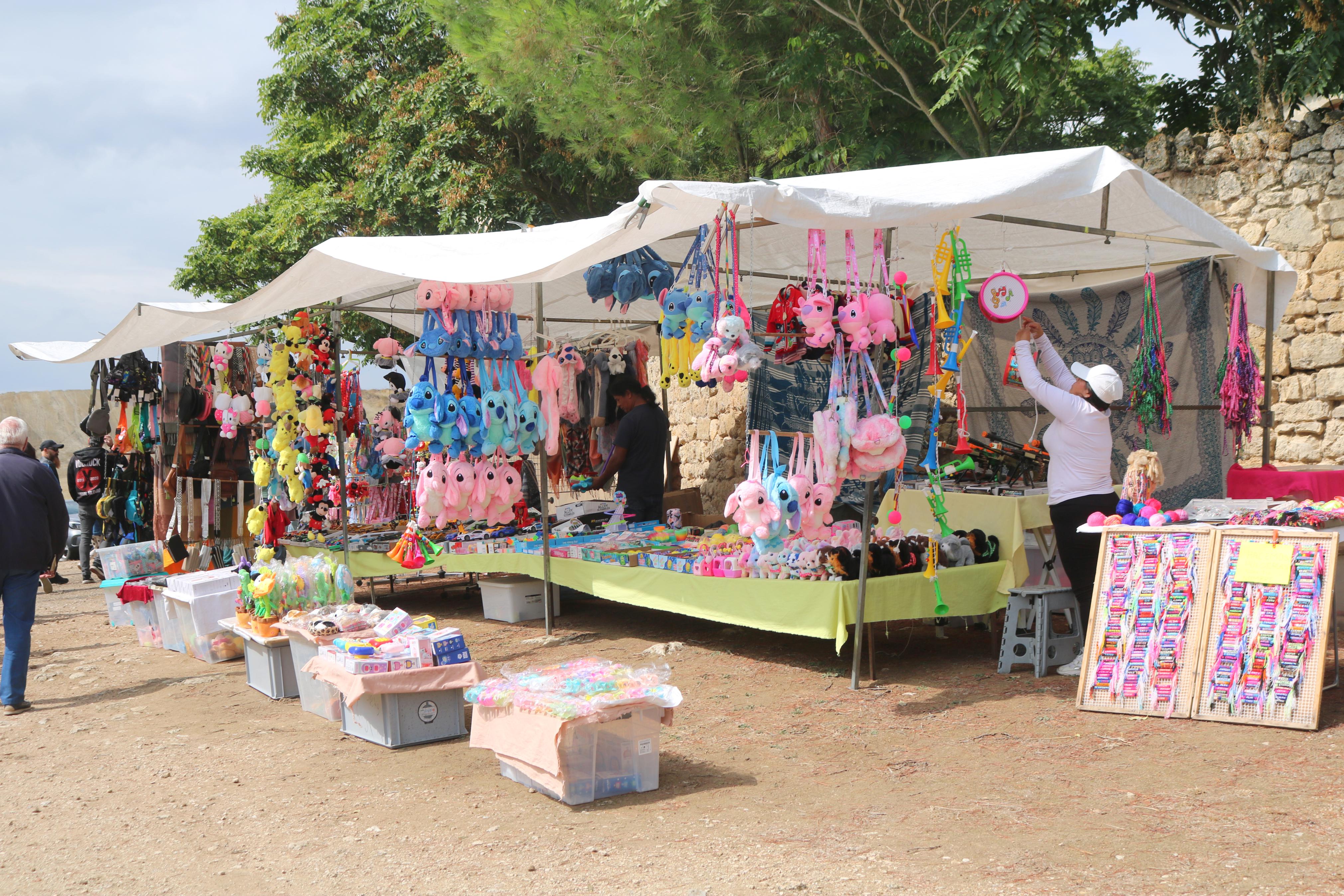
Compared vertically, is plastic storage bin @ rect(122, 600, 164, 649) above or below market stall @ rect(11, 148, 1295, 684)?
below

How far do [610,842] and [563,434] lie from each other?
533cm

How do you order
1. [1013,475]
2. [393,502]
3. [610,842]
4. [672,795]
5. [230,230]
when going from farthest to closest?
1. [230,230]
2. [393,502]
3. [1013,475]
4. [672,795]
5. [610,842]

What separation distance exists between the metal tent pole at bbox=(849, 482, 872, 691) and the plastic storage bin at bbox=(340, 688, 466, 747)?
1740 millimetres

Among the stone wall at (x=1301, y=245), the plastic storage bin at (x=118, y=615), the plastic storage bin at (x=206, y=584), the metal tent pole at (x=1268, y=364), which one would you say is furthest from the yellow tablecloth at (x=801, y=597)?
the plastic storage bin at (x=118, y=615)

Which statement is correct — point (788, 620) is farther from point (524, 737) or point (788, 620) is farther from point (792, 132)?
point (792, 132)

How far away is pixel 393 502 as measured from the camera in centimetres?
866

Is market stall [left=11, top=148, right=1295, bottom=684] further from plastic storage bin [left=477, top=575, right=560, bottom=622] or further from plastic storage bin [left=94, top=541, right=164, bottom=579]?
plastic storage bin [left=94, top=541, right=164, bottom=579]

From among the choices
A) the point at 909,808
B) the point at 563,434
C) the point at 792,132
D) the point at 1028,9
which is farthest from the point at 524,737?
the point at 792,132

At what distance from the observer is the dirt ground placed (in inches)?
115

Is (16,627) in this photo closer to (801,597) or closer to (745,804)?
(801,597)

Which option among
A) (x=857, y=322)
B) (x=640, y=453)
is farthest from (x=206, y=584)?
(x=857, y=322)

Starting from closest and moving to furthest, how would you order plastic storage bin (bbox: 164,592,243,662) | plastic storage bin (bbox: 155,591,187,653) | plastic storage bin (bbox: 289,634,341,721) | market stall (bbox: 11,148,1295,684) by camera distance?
1. market stall (bbox: 11,148,1295,684)
2. plastic storage bin (bbox: 289,634,341,721)
3. plastic storage bin (bbox: 164,592,243,662)
4. plastic storage bin (bbox: 155,591,187,653)

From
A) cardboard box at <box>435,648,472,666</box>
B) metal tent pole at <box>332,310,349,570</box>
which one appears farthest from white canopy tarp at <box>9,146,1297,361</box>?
cardboard box at <box>435,648,472,666</box>

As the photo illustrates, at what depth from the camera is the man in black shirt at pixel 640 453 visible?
23.5 feet
